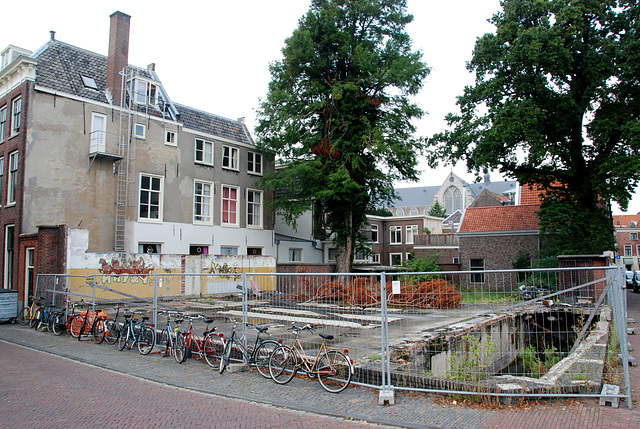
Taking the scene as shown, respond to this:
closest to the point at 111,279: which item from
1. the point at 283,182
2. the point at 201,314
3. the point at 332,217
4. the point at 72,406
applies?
the point at 201,314

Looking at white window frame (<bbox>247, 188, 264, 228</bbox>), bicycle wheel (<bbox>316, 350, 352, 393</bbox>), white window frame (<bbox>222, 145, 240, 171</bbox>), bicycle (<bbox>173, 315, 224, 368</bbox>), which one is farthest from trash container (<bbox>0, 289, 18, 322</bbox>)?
bicycle wheel (<bbox>316, 350, 352, 393</bbox>)

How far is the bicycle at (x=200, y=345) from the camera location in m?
10.0

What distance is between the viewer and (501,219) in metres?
34.1

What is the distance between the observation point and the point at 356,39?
3027 centimetres

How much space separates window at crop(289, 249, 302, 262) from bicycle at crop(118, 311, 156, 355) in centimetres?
2345

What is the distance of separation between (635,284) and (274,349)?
138 feet

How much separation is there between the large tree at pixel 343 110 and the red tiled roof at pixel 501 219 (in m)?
7.50

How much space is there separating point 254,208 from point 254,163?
126 inches

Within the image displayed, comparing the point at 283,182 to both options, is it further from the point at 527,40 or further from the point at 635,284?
the point at 635,284

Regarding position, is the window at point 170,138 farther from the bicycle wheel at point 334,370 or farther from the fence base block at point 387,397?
the fence base block at point 387,397

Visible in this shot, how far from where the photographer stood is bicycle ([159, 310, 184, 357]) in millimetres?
10727

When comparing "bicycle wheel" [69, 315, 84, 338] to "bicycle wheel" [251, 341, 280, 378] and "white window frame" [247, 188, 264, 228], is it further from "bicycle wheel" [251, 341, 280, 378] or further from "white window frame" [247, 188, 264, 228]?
"white window frame" [247, 188, 264, 228]

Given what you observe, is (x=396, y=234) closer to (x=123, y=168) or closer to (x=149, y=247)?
(x=149, y=247)

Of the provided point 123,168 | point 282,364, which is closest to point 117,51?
point 123,168
